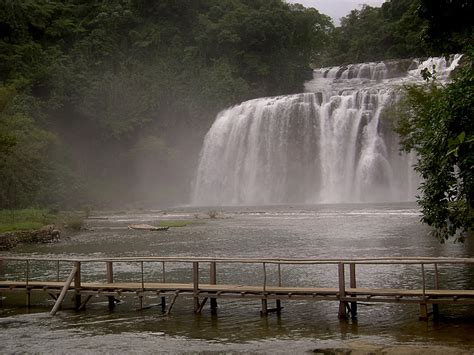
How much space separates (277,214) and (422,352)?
109ft

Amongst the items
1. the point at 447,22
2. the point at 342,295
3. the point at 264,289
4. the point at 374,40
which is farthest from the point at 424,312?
the point at 374,40

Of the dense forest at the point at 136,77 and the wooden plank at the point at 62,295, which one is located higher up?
the dense forest at the point at 136,77

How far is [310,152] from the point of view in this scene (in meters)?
60.2

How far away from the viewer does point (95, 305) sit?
18.4 meters

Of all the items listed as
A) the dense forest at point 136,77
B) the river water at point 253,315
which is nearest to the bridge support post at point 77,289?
the river water at point 253,315

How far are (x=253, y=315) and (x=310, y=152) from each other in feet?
147

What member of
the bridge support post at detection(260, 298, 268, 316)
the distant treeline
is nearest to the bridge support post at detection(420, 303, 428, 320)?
the bridge support post at detection(260, 298, 268, 316)

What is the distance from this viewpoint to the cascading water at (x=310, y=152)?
55000 millimetres

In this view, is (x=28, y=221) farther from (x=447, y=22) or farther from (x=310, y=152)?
(x=447, y=22)

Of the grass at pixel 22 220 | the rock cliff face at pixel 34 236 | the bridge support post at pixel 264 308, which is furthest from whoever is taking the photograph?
the grass at pixel 22 220

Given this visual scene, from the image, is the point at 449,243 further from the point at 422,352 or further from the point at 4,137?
the point at 4,137

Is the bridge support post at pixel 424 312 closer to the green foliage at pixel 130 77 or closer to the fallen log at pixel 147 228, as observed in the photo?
the fallen log at pixel 147 228

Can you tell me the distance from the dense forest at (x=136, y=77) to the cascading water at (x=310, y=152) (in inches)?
246

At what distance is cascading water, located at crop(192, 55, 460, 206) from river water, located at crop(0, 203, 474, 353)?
23.1m
